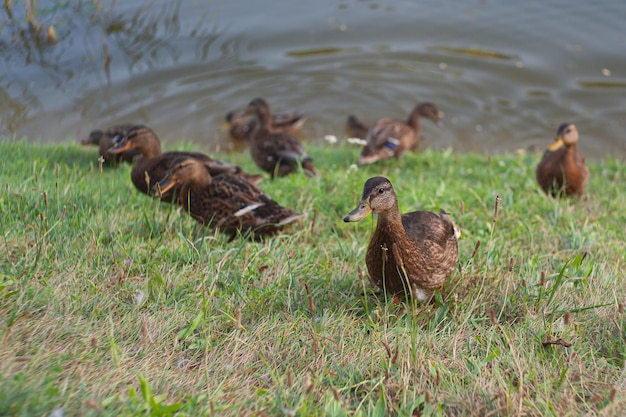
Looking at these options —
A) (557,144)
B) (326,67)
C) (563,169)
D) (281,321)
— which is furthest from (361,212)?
(326,67)

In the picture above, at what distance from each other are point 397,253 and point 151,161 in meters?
2.96

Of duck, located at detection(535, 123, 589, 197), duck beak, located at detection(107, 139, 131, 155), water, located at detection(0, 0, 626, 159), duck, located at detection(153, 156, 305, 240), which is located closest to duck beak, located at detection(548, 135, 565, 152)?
duck, located at detection(535, 123, 589, 197)

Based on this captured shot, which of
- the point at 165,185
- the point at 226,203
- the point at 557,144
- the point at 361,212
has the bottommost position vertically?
the point at 557,144

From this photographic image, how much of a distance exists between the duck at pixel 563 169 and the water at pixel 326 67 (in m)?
3.48

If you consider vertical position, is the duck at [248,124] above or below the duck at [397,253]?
below

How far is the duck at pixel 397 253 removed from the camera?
373 centimetres

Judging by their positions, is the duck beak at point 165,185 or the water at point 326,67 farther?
the water at point 326,67

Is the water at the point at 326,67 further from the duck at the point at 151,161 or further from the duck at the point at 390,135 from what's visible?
the duck at the point at 151,161

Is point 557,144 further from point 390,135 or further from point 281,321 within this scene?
point 281,321

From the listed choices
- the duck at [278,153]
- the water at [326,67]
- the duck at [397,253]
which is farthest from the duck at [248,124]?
the duck at [397,253]

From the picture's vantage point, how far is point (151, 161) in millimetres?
5965

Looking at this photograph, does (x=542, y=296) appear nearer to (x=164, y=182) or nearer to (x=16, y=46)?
(x=164, y=182)

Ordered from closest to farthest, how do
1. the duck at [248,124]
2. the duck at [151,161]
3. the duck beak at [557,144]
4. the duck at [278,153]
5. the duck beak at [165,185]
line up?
the duck beak at [165,185]
the duck at [151,161]
the duck beak at [557,144]
the duck at [278,153]
the duck at [248,124]

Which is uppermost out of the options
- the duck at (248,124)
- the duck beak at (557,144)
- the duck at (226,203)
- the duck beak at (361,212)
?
the duck beak at (361,212)
